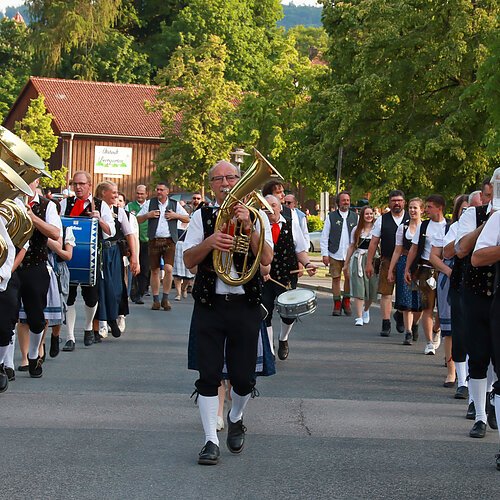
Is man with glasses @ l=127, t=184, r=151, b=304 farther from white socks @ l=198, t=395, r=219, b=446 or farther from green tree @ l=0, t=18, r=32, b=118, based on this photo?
green tree @ l=0, t=18, r=32, b=118

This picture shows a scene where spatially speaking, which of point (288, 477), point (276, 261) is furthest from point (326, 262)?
point (288, 477)

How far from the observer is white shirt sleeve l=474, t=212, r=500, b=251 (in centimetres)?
747

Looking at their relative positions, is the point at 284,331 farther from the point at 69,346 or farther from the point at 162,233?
the point at 162,233

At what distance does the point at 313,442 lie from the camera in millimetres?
8305

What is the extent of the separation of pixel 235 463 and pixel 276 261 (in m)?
5.28

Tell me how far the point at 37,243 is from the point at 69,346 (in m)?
3.02

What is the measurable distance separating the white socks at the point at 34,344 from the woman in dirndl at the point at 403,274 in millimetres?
4665

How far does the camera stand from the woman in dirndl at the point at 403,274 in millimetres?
14711

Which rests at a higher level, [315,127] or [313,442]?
A: [315,127]

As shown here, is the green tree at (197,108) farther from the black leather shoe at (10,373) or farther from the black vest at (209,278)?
the black vest at (209,278)

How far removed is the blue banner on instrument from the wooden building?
191 ft

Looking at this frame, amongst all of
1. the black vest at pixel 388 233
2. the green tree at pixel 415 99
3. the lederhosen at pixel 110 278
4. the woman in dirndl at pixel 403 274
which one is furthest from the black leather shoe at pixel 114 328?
the green tree at pixel 415 99

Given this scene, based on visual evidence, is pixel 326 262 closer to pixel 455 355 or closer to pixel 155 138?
pixel 455 355

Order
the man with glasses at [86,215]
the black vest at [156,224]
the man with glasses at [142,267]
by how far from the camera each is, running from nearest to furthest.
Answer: the man with glasses at [86,215] → the black vest at [156,224] → the man with glasses at [142,267]
